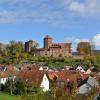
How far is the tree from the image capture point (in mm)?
133500

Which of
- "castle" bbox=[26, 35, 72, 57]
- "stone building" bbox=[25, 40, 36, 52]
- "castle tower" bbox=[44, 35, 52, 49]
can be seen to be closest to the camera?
"castle" bbox=[26, 35, 72, 57]

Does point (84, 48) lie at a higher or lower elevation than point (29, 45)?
lower

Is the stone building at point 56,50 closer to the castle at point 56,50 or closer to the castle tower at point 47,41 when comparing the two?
the castle at point 56,50

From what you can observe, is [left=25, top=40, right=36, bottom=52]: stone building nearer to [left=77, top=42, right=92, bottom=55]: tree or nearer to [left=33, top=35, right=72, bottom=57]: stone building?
[left=33, top=35, right=72, bottom=57]: stone building

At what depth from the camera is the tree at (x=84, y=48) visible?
134 metres

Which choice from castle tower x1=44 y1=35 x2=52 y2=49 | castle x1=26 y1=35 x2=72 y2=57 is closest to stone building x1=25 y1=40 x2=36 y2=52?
castle x1=26 y1=35 x2=72 y2=57

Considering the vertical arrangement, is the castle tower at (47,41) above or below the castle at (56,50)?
above

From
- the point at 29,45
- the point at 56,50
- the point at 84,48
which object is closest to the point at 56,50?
the point at 56,50

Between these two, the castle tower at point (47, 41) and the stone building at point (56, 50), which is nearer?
the stone building at point (56, 50)

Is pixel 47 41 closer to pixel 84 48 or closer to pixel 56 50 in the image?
pixel 56 50

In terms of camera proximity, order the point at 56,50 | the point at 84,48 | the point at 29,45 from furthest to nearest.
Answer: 1. the point at 29,45
2. the point at 84,48
3. the point at 56,50

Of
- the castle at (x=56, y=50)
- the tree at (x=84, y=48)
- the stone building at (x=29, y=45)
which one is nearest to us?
the castle at (x=56, y=50)

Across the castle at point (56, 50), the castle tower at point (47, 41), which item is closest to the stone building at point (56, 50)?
the castle at point (56, 50)

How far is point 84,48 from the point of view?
449 feet
